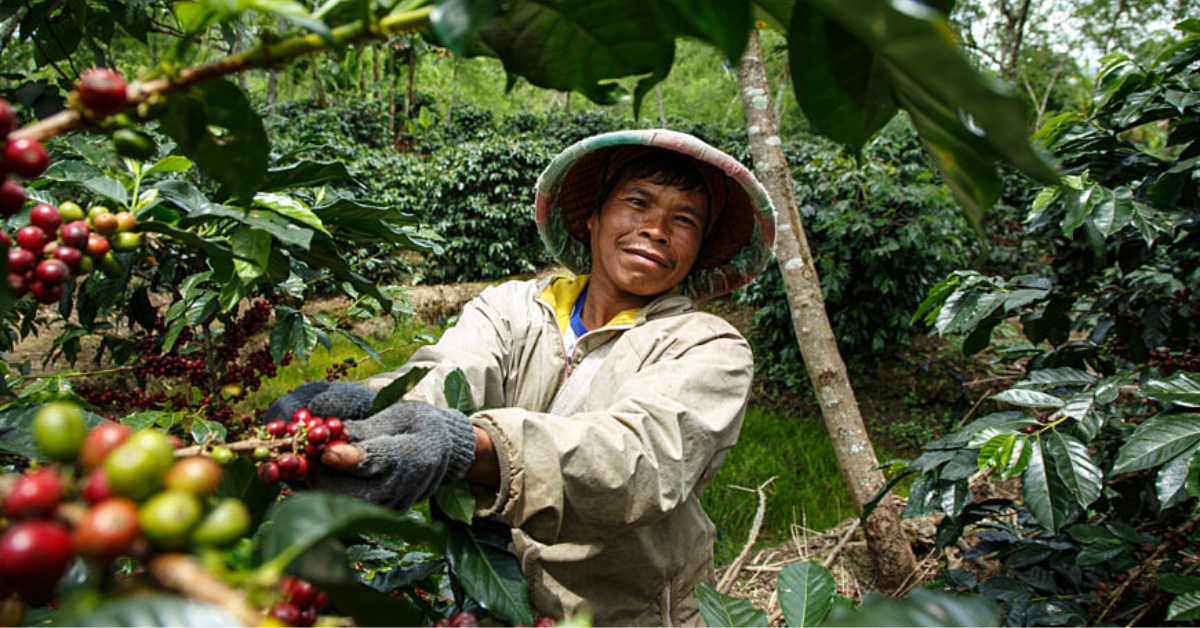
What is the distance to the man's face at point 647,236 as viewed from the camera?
6.10 ft

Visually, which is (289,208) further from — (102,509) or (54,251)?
(102,509)

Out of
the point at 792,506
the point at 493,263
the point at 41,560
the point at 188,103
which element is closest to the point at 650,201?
the point at 188,103

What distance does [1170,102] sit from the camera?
5.41 ft

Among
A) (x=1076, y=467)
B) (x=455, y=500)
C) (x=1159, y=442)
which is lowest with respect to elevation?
(x=455, y=500)

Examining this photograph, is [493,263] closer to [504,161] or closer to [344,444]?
[504,161]

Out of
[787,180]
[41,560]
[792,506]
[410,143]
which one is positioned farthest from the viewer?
[410,143]

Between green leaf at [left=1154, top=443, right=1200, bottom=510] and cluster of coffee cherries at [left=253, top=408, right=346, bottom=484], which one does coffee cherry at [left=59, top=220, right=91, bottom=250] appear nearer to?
cluster of coffee cherries at [left=253, top=408, right=346, bottom=484]

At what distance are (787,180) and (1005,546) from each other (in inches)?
66.9

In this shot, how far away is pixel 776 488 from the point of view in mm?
3758

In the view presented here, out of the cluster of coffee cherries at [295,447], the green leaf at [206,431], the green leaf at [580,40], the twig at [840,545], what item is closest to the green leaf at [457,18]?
the green leaf at [580,40]

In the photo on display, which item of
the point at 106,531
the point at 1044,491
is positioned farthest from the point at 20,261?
the point at 1044,491

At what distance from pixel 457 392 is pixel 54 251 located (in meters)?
0.67

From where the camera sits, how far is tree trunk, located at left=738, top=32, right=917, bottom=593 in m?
2.87

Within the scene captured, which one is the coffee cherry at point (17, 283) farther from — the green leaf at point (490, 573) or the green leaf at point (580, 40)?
the green leaf at point (490, 573)
